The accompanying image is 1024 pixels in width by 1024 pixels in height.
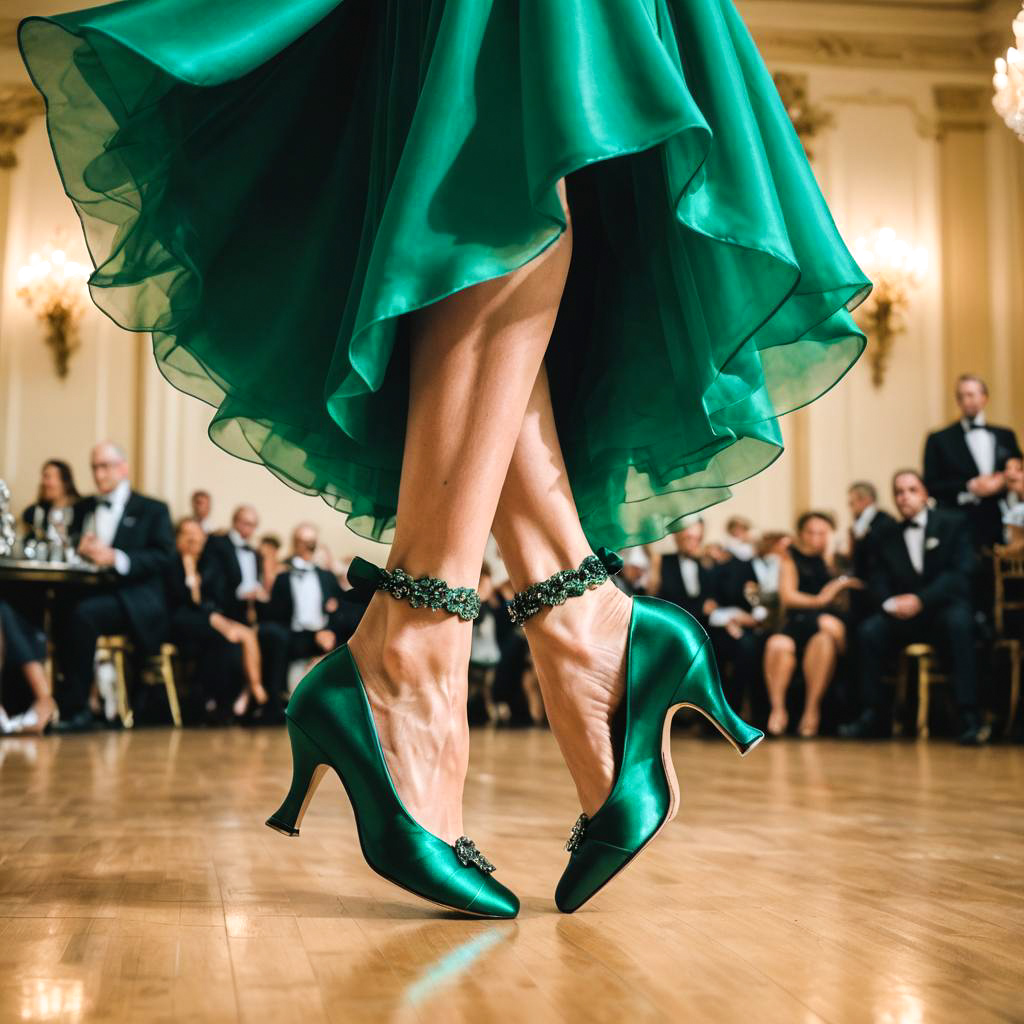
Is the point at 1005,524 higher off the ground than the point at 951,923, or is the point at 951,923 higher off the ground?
the point at 1005,524

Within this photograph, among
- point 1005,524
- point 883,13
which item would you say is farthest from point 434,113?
point 883,13

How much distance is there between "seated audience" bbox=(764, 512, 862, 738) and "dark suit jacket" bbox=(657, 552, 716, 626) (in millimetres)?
375

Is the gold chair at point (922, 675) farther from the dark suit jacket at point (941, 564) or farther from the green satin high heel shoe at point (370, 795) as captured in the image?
the green satin high heel shoe at point (370, 795)

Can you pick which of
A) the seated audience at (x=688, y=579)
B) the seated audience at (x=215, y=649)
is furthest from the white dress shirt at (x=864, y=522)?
the seated audience at (x=215, y=649)

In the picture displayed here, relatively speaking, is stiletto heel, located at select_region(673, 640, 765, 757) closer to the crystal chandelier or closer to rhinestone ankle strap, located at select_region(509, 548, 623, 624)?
rhinestone ankle strap, located at select_region(509, 548, 623, 624)

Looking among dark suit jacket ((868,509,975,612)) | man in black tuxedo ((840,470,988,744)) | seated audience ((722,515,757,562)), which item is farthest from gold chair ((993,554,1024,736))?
seated audience ((722,515,757,562))

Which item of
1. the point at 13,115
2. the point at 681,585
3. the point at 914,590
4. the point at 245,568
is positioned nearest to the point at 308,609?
the point at 245,568

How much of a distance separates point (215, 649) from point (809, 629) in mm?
2957

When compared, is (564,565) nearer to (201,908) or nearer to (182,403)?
(201,908)

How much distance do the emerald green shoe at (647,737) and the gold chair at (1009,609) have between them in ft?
14.2

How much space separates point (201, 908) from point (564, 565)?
16.8 inches

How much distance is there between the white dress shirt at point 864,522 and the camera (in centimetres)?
619

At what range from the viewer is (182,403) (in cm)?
805

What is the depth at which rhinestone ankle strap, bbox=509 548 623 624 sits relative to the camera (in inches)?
44.8
